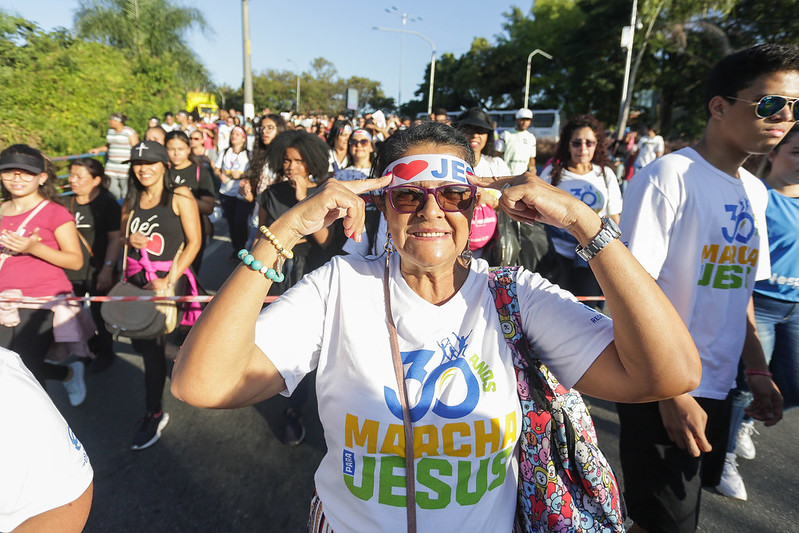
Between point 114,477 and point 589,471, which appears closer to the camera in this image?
point 589,471

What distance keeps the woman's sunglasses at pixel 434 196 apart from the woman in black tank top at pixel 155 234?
2502 mm

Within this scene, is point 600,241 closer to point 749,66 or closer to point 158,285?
point 749,66

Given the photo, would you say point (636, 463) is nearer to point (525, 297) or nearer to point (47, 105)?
point (525, 297)

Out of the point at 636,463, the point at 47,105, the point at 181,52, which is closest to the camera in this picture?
the point at 636,463

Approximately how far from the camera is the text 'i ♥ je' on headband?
150cm

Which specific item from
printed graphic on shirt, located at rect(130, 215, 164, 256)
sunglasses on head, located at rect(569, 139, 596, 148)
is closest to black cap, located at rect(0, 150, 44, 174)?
printed graphic on shirt, located at rect(130, 215, 164, 256)

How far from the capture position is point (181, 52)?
23000 millimetres

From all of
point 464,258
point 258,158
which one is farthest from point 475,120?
point 464,258

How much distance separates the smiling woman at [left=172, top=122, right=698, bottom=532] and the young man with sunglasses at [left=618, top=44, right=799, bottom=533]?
0.63m

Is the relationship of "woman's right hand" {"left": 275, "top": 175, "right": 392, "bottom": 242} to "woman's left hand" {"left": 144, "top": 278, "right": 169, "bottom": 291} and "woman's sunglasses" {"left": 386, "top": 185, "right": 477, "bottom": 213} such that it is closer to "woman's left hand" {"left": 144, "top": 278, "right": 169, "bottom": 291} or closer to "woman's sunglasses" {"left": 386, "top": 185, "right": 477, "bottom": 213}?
"woman's sunglasses" {"left": 386, "top": 185, "right": 477, "bottom": 213}

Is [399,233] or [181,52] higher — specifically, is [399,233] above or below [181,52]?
below

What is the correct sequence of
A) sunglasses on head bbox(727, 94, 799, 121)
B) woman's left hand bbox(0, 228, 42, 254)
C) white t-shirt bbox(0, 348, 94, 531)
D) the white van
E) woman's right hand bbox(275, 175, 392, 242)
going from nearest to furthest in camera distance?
white t-shirt bbox(0, 348, 94, 531)
woman's right hand bbox(275, 175, 392, 242)
sunglasses on head bbox(727, 94, 799, 121)
woman's left hand bbox(0, 228, 42, 254)
the white van

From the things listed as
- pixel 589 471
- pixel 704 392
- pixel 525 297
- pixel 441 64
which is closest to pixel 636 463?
pixel 704 392

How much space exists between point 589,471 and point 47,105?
11.2 meters
